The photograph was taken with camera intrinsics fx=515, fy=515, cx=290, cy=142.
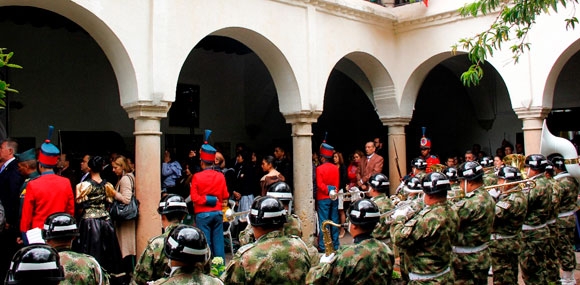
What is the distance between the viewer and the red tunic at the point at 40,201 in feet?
17.7

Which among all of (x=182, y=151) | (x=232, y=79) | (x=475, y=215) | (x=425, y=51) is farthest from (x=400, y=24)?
(x=475, y=215)

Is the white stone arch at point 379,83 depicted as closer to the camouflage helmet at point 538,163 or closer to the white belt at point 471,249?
the camouflage helmet at point 538,163

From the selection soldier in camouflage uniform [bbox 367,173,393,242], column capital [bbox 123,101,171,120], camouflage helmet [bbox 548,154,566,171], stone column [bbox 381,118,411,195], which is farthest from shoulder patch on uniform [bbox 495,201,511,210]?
stone column [bbox 381,118,411,195]

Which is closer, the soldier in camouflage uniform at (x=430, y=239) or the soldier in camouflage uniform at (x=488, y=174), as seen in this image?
the soldier in camouflage uniform at (x=430, y=239)

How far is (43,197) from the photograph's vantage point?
5414 millimetres

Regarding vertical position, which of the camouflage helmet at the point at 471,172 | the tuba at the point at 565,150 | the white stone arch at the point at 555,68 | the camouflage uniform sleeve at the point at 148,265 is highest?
the white stone arch at the point at 555,68

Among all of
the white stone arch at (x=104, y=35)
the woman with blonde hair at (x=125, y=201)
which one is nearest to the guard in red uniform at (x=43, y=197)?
the woman with blonde hair at (x=125, y=201)

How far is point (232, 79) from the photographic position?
13523 millimetres

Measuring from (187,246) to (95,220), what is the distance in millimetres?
3531

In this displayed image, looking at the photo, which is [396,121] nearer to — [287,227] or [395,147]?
[395,147]

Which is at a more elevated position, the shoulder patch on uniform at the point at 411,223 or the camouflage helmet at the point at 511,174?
the camouflage helmet at the point at 511,174

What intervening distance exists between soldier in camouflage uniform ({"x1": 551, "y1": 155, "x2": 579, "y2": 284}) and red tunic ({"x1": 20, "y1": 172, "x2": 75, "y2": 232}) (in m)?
6.01

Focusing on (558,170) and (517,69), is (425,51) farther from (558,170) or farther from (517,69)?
(558,170)

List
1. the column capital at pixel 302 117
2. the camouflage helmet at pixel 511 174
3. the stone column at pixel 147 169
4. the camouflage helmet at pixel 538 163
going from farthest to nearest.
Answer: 1. the column capital at pixel 302 117
2. the stone column at pixel 147 169
3. the camouflage helmet at pixel 538 163
4. the camouflage helmet at pixel 511 174
